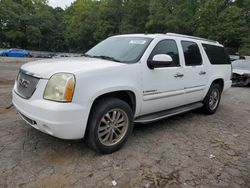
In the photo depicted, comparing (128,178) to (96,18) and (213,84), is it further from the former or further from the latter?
(96,18)

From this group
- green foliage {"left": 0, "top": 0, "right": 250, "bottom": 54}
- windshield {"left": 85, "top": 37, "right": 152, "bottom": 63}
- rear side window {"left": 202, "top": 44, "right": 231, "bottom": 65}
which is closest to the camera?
windshield {"left": 85, "top": 37, "right": 152, "bottom": 63}

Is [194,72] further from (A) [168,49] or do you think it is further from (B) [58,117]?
(B) [58,117]

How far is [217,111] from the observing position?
21.5ft

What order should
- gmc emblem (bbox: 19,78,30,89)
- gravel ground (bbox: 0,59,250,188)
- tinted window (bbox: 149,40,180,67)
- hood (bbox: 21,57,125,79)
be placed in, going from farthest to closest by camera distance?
tinted window (bbox: 149,40,180,67)
gmc emblem (bbox: 19,78,30,89)
hood (bbox: 21,57,125,79)
gravel ground (bbox: 0,59,250,188)

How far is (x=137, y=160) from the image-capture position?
354 centimetres

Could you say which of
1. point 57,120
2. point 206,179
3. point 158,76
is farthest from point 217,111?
point 57,120

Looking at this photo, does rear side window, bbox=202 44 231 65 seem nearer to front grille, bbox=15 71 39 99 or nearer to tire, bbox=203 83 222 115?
tire, bbox=203 83 222 115

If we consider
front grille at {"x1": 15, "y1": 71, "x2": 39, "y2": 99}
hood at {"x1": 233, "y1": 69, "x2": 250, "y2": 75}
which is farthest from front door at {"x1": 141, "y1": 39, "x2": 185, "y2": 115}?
hood at {"x1": 233, "y1": 69, "x2": 250, "y2": 75}

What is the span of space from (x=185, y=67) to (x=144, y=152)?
6.31ft

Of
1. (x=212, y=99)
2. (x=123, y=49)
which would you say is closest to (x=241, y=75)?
(x=212, y=99)

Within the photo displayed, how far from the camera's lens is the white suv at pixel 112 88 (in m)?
3.13

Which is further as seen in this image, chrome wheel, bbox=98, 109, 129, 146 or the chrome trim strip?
the chrome trim strip

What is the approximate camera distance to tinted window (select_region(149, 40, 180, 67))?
14.1 ft

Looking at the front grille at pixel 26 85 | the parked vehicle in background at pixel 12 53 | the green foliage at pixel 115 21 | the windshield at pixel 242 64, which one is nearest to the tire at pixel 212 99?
the front grille at pixel 26 85
